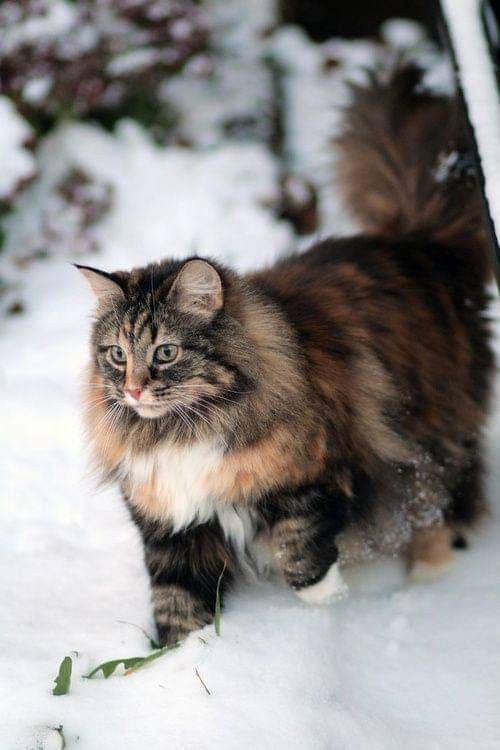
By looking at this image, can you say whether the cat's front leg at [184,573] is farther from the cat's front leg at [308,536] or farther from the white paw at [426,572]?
the white paw at [426,572]

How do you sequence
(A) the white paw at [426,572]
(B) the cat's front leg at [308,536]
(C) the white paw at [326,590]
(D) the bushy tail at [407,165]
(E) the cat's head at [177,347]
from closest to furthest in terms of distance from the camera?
1. (E) the cat's head at [177,347]
2. (B) the cat's front leg at [308,536]
3. (C) the white paw at [326,590]
4. (A) the white paw at [426,572]
5. (D) the bushy tail at [407,165]

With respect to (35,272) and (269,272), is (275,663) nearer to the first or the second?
(269,272)

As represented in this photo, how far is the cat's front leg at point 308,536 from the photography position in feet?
6.83

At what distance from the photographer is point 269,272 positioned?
2.41 meters

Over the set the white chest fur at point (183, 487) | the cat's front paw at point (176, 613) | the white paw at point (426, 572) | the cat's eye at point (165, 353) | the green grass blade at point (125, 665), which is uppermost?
the cat's eye at point (165, 353)

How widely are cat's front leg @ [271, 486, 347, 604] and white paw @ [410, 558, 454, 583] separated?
15.6 inches

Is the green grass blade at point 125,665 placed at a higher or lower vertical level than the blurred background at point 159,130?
lower

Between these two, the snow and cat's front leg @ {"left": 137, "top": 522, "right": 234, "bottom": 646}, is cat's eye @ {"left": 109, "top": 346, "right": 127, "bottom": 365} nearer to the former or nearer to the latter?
cat's front leg @ {"left": 137, "top": 522, "right": 234, "bottom": 646}

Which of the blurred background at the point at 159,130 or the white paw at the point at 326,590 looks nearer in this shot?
the white paw at the point at 326,590

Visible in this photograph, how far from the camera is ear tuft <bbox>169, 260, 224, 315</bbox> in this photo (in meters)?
1.93

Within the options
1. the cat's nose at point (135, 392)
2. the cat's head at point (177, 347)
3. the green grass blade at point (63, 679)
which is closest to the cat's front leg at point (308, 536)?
the cat's head at point (177, 347)

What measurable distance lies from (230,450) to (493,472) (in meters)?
1.18

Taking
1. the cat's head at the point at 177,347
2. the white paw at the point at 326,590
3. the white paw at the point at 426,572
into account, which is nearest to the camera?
the cat's head at the point at 177,347

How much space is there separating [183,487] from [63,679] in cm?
47
